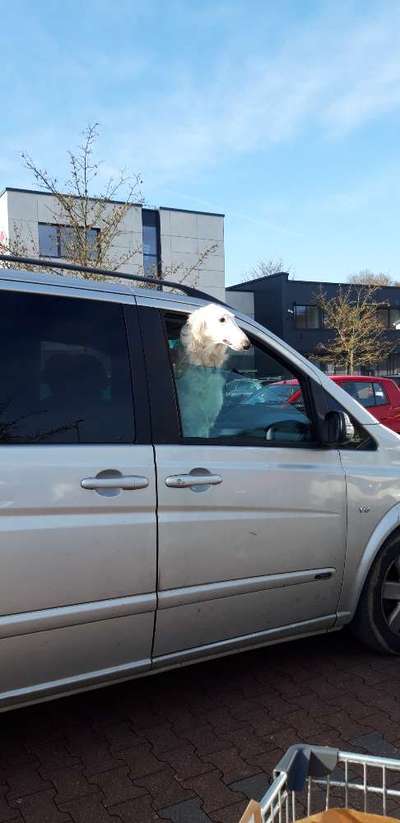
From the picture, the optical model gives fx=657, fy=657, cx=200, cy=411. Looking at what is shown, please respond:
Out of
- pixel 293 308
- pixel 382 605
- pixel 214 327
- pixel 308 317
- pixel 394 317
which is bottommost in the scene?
pixel 382 605

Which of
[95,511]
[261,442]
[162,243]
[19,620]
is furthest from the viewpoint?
[162,243]

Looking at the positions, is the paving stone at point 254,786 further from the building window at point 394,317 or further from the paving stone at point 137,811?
the building window at point 394,317

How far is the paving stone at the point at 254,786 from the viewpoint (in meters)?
2.45

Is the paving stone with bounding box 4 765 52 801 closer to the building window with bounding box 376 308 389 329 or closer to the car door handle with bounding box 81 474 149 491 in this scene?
the car door handle with bounding box 81 474 149 491

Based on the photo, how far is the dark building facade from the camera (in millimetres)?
37219

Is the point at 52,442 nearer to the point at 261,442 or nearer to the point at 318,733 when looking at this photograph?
the point at 261,442

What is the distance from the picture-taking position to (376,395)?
1190 centimetres

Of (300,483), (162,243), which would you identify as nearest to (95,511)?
(300,483)

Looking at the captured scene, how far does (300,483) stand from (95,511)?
3.51 feet

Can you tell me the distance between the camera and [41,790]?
8.10ft

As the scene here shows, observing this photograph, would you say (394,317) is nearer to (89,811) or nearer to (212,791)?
(212,791)

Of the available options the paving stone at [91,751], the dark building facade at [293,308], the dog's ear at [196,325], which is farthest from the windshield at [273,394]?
the dark building facade at [293,308]

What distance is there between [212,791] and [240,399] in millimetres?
1650

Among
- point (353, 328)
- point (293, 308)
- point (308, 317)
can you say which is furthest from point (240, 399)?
point (308, 317)
